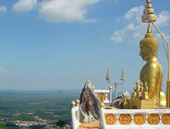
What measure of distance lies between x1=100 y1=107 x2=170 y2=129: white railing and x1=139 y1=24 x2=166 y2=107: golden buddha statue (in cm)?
278

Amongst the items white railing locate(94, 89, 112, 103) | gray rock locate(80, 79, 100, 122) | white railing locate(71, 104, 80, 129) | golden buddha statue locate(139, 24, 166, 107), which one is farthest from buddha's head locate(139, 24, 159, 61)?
white railing locate(71, 104, 80, 129)

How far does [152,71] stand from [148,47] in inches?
50.9

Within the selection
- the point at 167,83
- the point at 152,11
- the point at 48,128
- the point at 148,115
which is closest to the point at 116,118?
the point at 148,115

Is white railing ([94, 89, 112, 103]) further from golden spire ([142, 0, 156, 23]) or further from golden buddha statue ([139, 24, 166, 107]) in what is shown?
golden spire ([142, 0, 156, 23])

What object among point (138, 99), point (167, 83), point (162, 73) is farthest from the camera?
point (162, 73)

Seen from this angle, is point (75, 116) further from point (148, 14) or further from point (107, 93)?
point (107, 93)

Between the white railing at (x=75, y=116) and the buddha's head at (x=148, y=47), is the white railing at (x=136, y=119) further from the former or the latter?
the buddha's head at (x=148, y=47)

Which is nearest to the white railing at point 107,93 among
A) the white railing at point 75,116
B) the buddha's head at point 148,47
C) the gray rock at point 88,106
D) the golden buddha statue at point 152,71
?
the golden buddha statue at point 152,71

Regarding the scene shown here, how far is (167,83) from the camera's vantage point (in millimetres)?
11609

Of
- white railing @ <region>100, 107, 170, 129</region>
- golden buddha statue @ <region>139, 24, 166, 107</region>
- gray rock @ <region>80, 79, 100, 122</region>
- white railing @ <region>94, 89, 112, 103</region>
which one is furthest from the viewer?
white railing @ <region>94, 89, 112, 103</region>

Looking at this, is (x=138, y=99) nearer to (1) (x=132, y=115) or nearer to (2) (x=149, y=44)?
(1) (x=132, y=115)

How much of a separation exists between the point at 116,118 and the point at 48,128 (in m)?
56.5

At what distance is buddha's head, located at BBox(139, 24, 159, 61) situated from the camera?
504 inches

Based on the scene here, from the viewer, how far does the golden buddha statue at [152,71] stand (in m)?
12.1
